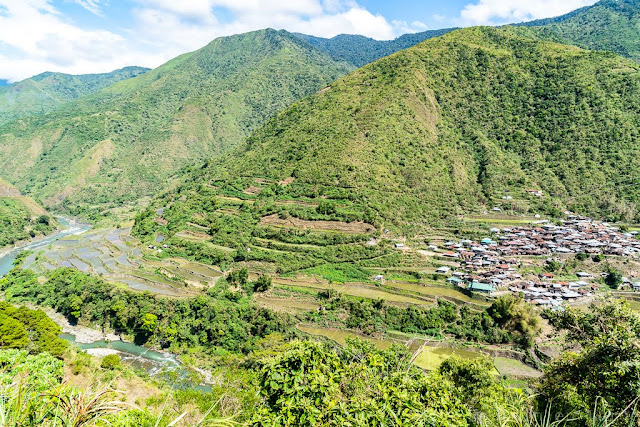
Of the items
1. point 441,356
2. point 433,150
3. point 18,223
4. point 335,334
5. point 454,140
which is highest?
point 454,140

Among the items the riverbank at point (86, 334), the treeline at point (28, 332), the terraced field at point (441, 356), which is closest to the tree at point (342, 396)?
the terraced field at point (441, 356)

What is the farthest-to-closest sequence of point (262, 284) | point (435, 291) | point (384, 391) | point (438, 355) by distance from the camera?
point (262, 284)
point (435, 291)
point (438, 355)
point (384, 391)

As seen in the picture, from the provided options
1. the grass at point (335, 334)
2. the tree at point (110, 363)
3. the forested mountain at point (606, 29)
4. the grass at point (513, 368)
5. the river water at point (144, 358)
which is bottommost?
the river water at point (144, 358)

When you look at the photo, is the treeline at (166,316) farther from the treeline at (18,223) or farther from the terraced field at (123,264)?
the treeline at (18,223)

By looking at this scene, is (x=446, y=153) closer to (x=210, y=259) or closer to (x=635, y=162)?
(x=635, y=162)

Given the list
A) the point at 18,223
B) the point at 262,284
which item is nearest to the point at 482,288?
the point at 262,284

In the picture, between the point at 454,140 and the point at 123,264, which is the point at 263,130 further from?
the point at 123,264

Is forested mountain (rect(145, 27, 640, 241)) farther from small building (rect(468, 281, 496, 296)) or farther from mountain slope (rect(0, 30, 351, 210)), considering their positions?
mountain slope (rect(0, 30, 351, 210))
